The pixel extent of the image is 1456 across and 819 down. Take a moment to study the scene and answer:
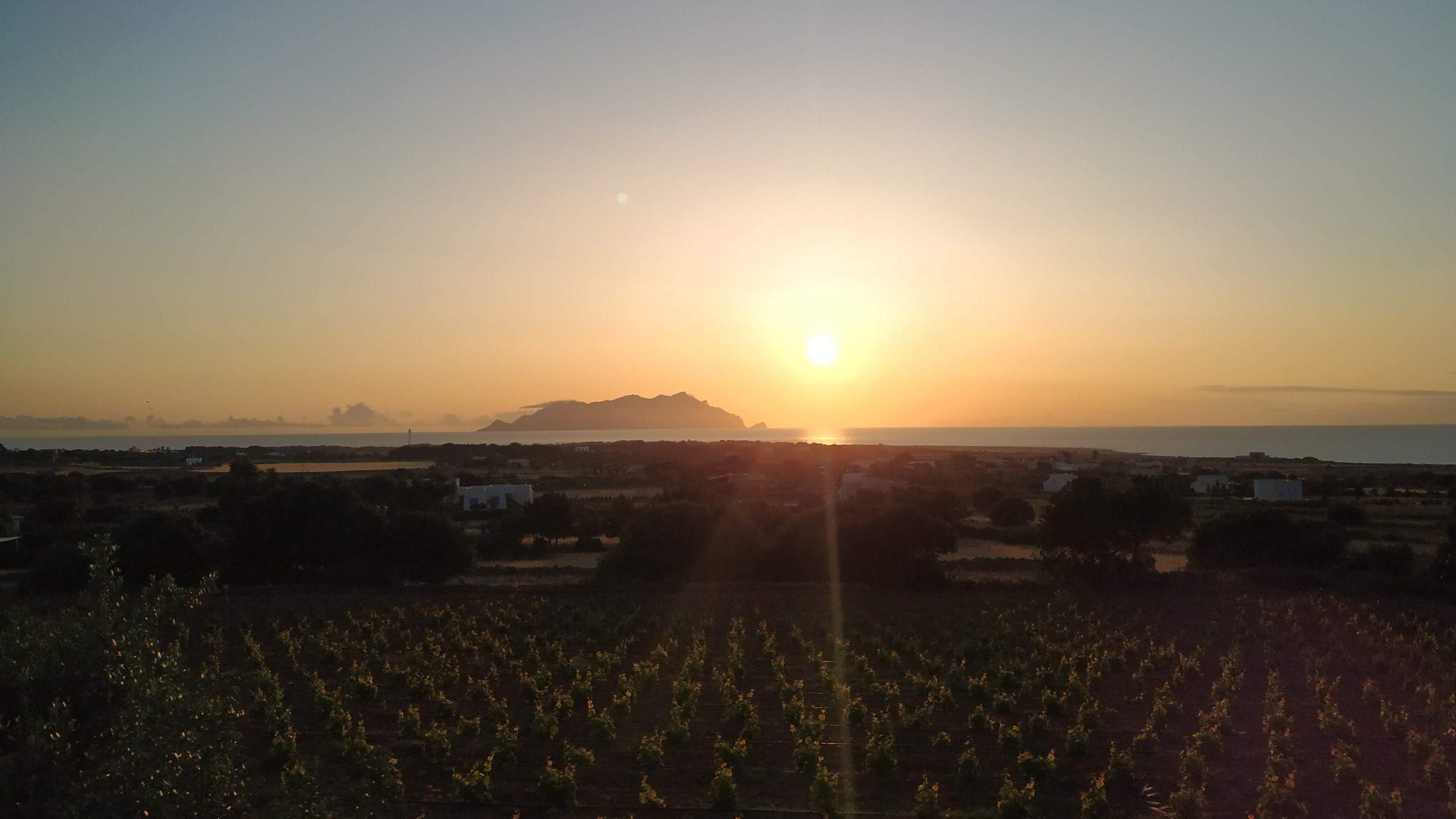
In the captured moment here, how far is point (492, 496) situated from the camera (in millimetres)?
63812

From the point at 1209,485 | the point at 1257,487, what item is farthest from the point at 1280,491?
the point at 1209,485

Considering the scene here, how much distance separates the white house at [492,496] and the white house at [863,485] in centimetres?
2064

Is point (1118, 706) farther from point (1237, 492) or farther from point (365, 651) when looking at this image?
point (1237, 492)

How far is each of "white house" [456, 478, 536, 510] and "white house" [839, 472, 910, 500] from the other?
20.6m

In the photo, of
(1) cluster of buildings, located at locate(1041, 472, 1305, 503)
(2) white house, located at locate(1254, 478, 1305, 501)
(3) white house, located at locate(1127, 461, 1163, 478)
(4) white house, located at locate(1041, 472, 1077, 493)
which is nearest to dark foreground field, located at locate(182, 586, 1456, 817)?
(1) cluster of buildings, located at locate(1041, 472, 1305, 503)

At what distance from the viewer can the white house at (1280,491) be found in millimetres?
64125

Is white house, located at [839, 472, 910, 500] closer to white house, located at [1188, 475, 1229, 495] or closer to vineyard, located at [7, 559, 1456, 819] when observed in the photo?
white house, located at [1188, 475, 1229, 495]

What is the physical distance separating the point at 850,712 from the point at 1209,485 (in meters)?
70.0

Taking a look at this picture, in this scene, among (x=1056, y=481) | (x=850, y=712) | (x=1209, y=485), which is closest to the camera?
(x=850, y=712)

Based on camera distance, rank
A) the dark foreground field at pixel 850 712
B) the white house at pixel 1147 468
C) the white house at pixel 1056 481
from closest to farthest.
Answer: the dark foreground field at pixel 850 712, the white house at pixel 1056 481, the white house at pixel 1147 468

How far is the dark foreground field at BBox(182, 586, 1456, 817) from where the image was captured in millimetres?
10406

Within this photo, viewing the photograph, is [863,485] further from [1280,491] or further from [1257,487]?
[1280,491]

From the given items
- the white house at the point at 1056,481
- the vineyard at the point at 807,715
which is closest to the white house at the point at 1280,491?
the white house at the point at 1056,481

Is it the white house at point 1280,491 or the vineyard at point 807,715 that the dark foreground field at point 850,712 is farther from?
the white house at point 1280,491
